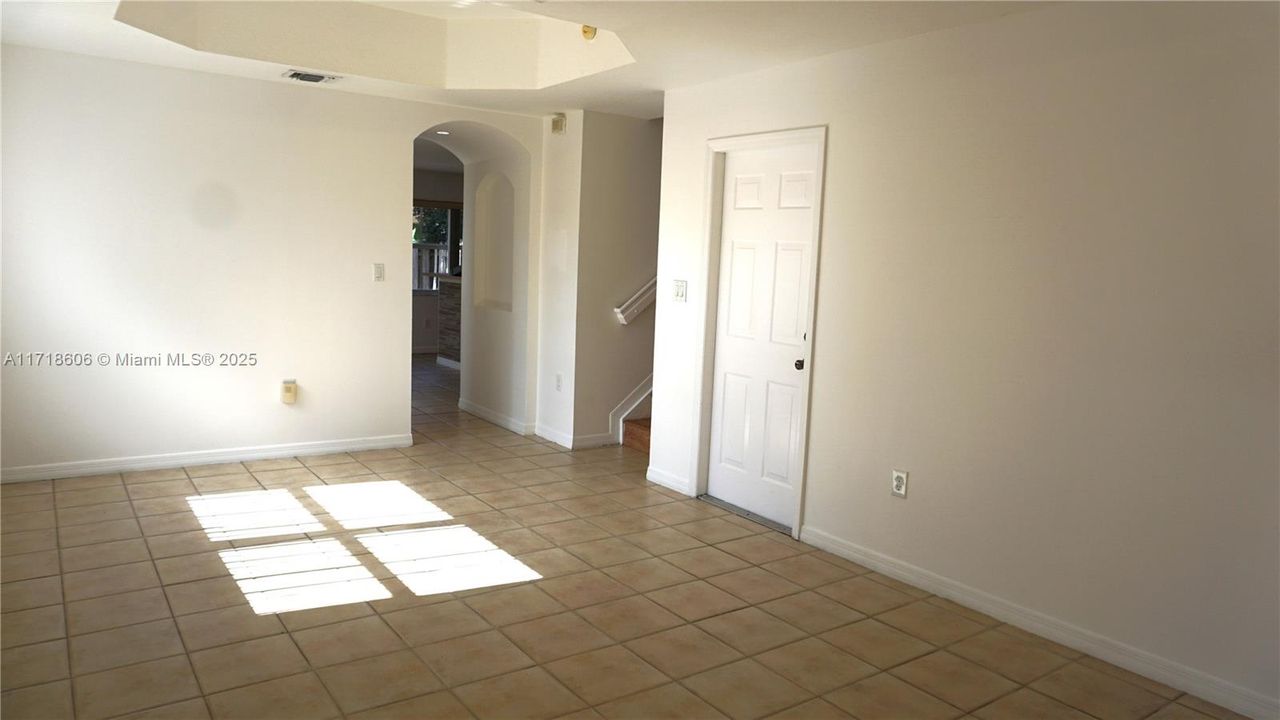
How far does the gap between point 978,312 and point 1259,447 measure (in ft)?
3.54

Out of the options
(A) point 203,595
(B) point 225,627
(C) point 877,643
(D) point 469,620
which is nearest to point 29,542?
(A) point 203,595

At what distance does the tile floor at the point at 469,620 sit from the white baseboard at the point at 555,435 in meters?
1.30

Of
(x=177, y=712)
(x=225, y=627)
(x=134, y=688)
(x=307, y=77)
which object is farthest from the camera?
(x=307, y=77)

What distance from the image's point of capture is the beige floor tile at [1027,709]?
2768mm

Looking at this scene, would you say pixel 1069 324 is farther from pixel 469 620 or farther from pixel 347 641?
pixel 347 641

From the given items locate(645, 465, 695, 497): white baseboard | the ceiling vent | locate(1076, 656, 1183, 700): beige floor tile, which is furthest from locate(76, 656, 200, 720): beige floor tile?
the ceiling vent

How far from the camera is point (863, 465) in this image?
4.06 meters

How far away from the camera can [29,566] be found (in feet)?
12.0

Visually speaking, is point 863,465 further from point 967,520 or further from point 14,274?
point 14,274

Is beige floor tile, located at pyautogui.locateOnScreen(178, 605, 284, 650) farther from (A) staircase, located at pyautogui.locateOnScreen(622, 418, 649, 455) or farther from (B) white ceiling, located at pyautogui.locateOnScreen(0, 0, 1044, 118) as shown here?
(A) staircase, located at pyautogui.locateOnScreen(622, 418, 649, 455)

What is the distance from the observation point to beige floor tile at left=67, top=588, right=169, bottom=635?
314 cm

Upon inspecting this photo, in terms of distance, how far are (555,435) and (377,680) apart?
366 cm

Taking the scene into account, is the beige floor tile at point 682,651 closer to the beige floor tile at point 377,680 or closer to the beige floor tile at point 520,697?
the beige floor tile at point 520,697

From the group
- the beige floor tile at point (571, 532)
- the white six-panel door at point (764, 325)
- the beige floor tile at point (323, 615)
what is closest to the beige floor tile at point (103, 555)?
the beige floor tile at point (323, 615)
